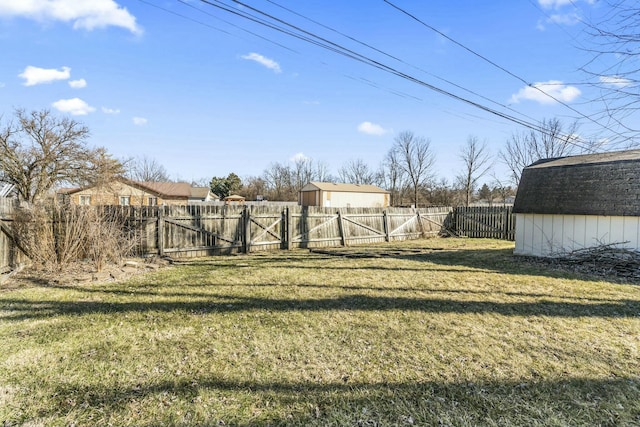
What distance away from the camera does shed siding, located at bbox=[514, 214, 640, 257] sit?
28.6ft

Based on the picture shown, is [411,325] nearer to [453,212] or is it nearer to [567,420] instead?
[567,420]

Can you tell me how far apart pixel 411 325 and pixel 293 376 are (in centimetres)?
197

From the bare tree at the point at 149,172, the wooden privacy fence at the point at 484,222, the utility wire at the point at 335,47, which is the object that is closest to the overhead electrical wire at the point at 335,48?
the utility wire at the point at 335,47

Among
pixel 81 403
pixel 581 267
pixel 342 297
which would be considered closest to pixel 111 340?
pixel 81 403

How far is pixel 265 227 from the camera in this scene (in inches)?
465

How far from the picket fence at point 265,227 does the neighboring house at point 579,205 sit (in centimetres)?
566

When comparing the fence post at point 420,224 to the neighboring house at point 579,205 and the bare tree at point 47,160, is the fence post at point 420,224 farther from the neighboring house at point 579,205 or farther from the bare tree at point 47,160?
the bare tree at point 47,160

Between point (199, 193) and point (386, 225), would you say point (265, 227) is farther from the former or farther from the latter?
point (199, 193)

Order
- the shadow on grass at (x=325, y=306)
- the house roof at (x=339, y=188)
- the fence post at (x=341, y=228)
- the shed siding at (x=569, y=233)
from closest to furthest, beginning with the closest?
the shadow on grass at (x=325, y=306) → the shed siding at (x=569, y=233) → the fence post at (x=341, y=228) → the house roof at (x=339, y=188)

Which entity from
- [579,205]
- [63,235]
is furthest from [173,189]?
[579,205]

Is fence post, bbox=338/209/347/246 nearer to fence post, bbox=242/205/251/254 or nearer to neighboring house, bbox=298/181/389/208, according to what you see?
fence post, bbox=242/205/251/254

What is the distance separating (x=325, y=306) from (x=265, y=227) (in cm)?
696

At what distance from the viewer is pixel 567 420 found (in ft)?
8.32

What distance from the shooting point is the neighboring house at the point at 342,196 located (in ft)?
133
